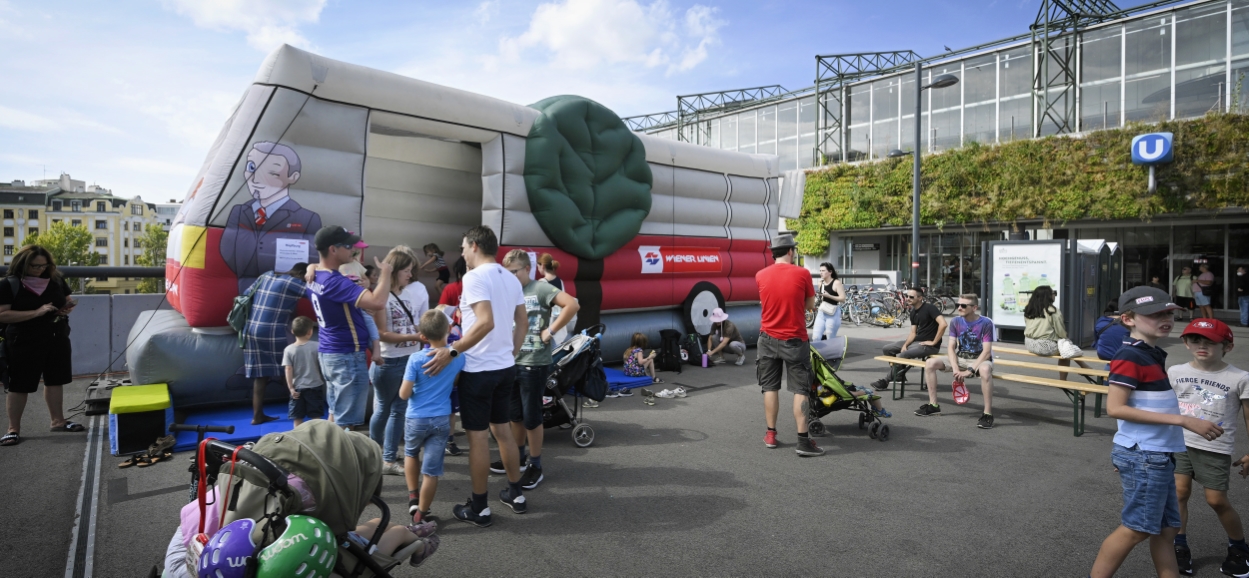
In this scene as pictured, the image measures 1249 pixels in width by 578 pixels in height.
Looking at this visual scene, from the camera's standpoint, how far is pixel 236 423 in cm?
554

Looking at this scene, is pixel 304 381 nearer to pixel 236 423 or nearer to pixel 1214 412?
pixel 236 423

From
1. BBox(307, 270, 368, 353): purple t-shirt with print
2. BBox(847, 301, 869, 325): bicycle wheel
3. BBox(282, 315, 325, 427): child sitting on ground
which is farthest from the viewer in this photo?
BBox(847, 301, 869, 325): bicycle wheel

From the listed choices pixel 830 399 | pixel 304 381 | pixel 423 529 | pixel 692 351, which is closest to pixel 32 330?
pixel 304 381

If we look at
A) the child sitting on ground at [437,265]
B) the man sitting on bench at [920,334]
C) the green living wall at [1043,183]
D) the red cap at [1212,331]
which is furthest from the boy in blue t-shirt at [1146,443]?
the green living wall at [1043,183]

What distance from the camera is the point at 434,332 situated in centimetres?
383

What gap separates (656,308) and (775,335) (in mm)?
4463

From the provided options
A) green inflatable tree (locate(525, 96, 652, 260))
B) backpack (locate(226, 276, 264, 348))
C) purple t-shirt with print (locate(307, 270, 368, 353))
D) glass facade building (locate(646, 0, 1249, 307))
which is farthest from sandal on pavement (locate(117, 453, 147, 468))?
glass facade building (locate(646, 0, 1249, 307))

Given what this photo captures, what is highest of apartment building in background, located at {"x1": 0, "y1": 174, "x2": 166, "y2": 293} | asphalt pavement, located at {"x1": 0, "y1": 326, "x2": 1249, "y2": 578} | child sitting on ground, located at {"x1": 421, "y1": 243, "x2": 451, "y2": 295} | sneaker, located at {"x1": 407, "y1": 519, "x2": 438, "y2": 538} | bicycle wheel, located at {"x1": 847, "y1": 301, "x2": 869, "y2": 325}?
apartment building in background, located at {"x1": 0, "y1": 174, "x2": 166, "y2": 293}

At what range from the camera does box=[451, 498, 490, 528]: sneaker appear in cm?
374

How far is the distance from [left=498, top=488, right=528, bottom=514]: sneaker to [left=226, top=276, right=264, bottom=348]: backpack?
289 cm

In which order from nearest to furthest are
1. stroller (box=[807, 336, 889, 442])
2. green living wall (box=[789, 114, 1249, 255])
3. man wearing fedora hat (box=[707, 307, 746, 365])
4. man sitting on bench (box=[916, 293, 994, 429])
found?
stroller (box=[807, 336, 889, 442]) < man sitting on bench (box=[916, 293, 994, 429]) < man wearing fedora hat (box=[707, 307, 746, 365]) < green living wall (box=[789, 114, 1249, 255])

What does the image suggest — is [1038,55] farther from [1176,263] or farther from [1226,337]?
[1226,337]

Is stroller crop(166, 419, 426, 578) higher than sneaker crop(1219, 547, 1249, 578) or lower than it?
higher

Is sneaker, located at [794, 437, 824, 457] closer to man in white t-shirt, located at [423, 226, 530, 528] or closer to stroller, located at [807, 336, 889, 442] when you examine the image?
stroller, located at [807, 336, 889, 442]
